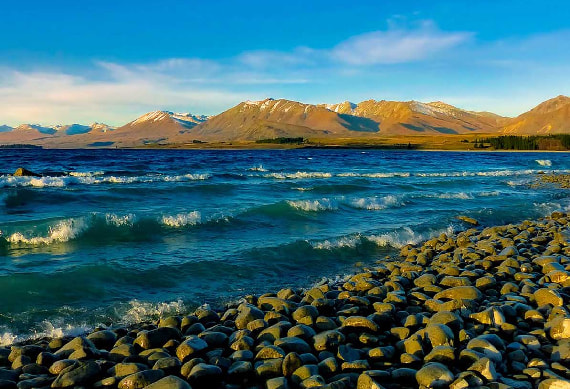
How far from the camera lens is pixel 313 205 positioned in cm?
1925

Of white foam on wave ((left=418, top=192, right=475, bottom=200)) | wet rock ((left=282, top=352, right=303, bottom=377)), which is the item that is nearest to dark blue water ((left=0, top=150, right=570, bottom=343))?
white foam on wave ((left=418, top=192, right=475, bottom=200))

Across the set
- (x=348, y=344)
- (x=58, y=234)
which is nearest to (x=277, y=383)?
(x=348, y=344)

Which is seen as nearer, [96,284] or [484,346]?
[484,346]

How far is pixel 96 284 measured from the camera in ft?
30.1

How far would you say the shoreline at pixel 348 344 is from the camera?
15.6 feet

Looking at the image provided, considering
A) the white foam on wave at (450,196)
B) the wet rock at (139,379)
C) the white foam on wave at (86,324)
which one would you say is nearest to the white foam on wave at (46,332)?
the white foam on wave at (86,324)

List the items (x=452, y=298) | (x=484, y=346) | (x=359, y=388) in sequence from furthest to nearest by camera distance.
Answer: (x=452, y=298)
(x=484, y=346)
(x=359, y=388)

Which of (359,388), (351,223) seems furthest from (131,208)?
(359,388)

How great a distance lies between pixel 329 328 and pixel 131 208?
14.9 metres

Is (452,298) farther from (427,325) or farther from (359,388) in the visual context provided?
(359,388)

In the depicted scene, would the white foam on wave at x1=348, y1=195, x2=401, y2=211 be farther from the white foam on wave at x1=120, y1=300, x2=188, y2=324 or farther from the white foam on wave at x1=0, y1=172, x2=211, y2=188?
the white foam on wave at x1=0, y1=172, x2=211, y2=188

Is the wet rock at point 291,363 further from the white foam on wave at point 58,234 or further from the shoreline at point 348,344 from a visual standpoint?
the white foam on wave at point 58,234

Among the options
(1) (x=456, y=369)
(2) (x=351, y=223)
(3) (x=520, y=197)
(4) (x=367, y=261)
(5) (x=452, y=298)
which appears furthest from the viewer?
(3) (x=520, y=197)

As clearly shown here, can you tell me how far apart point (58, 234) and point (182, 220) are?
3982 mm
